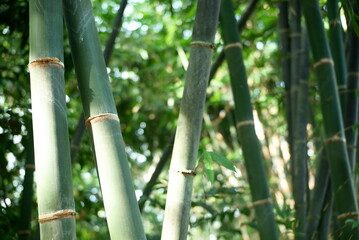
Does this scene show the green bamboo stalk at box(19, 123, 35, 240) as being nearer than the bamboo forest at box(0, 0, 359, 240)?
No

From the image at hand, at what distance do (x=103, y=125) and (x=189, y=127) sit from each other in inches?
8.0

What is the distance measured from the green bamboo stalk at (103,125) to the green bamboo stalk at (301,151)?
98 cm

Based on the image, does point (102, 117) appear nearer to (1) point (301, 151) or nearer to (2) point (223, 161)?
(2) point (223, 161)

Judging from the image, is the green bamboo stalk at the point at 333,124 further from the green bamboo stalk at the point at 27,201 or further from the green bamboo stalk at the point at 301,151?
the green bamboo stalk at the point at 27,201

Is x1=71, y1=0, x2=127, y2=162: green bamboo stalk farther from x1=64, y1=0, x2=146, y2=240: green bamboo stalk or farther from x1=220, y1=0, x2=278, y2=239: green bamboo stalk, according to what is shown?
x1=64, y1=0, x2=146, y2=240: green bamboo stalk

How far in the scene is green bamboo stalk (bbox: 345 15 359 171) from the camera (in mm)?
2045

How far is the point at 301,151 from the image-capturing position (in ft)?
7.48

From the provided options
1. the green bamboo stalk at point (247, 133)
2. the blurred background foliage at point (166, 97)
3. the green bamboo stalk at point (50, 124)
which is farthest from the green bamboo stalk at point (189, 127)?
the blurred background foliage at point (166, 97)

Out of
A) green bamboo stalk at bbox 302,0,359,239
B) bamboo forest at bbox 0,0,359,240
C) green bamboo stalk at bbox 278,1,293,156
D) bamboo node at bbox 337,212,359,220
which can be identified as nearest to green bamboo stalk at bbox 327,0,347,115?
bamboo forest at bbox 0,0,359,240

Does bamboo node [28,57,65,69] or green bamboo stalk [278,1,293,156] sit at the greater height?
green bamboo stalk [278,1,293,156]

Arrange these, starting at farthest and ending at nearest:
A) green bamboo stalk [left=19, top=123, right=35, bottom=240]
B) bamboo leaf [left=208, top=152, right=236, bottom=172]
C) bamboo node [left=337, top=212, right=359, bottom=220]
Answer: green bamboo stalk [left=19, top=123, right=35, bottom=240] → bamboo node [left=337, top=212, right=359, bottom=220] → bamboo leaf [left=208, top=152, right=236, bottom=172]

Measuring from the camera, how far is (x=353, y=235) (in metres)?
1.69

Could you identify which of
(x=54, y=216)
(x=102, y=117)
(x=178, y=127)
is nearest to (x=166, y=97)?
(x=178, y=127)

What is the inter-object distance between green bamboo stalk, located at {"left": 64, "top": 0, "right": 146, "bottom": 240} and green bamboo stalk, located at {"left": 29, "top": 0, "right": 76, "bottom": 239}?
5cm
